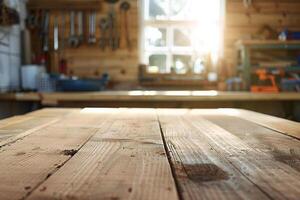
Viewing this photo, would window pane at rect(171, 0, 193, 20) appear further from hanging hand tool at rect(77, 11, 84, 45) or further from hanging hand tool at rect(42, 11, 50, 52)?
hanging hand tool at rect(42, 11, 50, 52)

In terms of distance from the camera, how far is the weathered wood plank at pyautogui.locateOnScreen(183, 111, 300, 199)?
1.69 ft

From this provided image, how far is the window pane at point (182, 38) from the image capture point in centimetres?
475

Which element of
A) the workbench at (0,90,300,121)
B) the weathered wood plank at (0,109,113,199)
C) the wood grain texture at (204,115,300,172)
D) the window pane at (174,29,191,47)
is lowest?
the workbench at (0,90,300,121)

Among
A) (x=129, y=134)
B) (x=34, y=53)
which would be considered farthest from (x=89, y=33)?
(x=129, y=134)

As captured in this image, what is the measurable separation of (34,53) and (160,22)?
4.97 feet

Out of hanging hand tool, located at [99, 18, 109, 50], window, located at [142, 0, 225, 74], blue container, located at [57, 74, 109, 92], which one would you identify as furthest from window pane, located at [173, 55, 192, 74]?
blue container, located at [57, 74, 109, 92]

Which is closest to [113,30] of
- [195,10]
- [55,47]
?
[55,47]

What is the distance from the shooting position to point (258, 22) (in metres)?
4.62

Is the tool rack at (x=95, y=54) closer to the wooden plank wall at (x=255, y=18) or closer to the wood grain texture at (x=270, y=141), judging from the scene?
the wooden plank wall at (x=255, y=18)

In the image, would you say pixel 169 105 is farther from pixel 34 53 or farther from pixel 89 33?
pixel 34 53

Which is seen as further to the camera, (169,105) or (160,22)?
(160,22)

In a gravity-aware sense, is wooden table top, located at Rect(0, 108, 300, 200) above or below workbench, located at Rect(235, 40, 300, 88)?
below

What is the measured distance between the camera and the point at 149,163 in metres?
0.66

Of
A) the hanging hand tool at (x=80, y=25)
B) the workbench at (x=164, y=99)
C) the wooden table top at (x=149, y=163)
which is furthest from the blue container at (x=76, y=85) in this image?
the wooden table top at (x=149, y=163)
